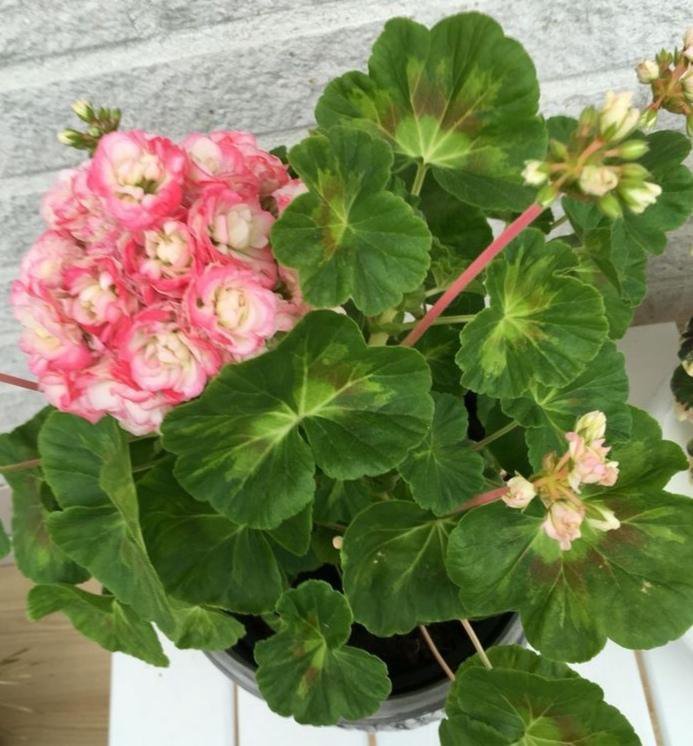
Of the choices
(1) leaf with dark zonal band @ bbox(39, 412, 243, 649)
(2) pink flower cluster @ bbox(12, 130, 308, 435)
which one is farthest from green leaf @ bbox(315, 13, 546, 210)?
(1) leaf with dark zonal band @ bbox(39, 412, 243, 649)

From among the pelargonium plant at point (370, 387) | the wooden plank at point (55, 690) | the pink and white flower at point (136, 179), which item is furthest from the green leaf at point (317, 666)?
the wooden plank at point (55, 690)

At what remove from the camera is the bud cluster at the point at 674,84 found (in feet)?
1.49

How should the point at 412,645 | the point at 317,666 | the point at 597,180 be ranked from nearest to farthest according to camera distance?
the point at 597,180 < the point at 317,666 < the point at 412,645

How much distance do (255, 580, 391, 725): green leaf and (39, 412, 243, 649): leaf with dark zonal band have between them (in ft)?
0.18

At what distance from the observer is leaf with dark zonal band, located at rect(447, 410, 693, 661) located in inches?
19.1

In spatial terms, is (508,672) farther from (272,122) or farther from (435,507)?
(272,122)

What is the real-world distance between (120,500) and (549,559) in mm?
249

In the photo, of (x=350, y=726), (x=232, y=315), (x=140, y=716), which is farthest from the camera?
(x=140, y=716)

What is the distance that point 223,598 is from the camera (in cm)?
51

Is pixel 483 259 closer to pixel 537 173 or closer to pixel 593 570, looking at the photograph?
pixel 537 173

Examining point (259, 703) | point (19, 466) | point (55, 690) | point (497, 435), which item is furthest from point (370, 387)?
point (55, 690)

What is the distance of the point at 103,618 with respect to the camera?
0.58 meters

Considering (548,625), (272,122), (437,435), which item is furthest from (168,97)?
(548,625)

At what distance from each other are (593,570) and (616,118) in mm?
281
